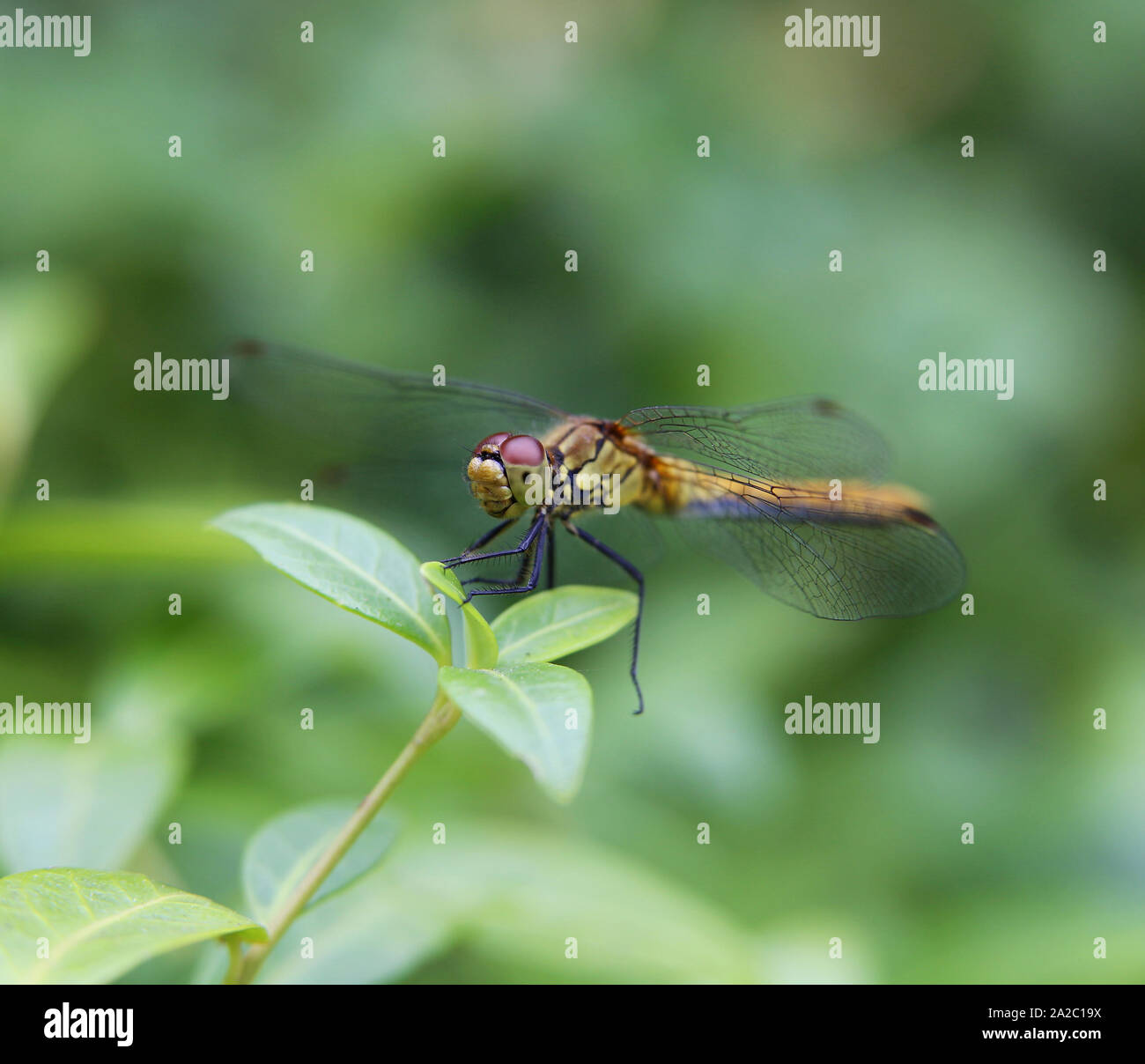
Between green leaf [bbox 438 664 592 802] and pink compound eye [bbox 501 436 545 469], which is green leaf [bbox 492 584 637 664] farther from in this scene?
pink compound eye [bbox 501 436 545 469]

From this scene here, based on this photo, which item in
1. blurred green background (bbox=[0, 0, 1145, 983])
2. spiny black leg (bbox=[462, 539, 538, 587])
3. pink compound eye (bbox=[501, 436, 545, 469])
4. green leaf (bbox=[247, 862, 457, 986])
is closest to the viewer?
green leaf (bbox=[247, 862, 457, 986])

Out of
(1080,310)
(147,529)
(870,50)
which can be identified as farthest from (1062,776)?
(870,50)

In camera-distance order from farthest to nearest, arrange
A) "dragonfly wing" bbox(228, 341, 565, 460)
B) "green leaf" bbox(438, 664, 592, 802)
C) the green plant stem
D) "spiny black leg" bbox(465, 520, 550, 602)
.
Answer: "dragonfly wing" bbox(228, 341, 565, 460) → "spiny black leg" bbox(465, 520, 550, 602) → the green plant stem → "green leaf" bbox(438, 664, 592, 802)

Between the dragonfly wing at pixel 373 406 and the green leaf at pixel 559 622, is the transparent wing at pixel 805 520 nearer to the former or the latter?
the dragonfly wing at pixel 373 406

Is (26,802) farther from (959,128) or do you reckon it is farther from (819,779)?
(959,128)

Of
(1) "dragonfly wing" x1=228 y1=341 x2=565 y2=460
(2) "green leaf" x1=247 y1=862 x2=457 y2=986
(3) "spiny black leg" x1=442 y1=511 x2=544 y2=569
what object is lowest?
(2) "green leaf" x1=247 y1=862 x2=457 y2=986

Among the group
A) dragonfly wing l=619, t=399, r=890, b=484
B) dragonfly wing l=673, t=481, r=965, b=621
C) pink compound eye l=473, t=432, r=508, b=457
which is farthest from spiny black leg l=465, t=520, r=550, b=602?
dragonfly wing l=673, t=481, r=965, b=621
